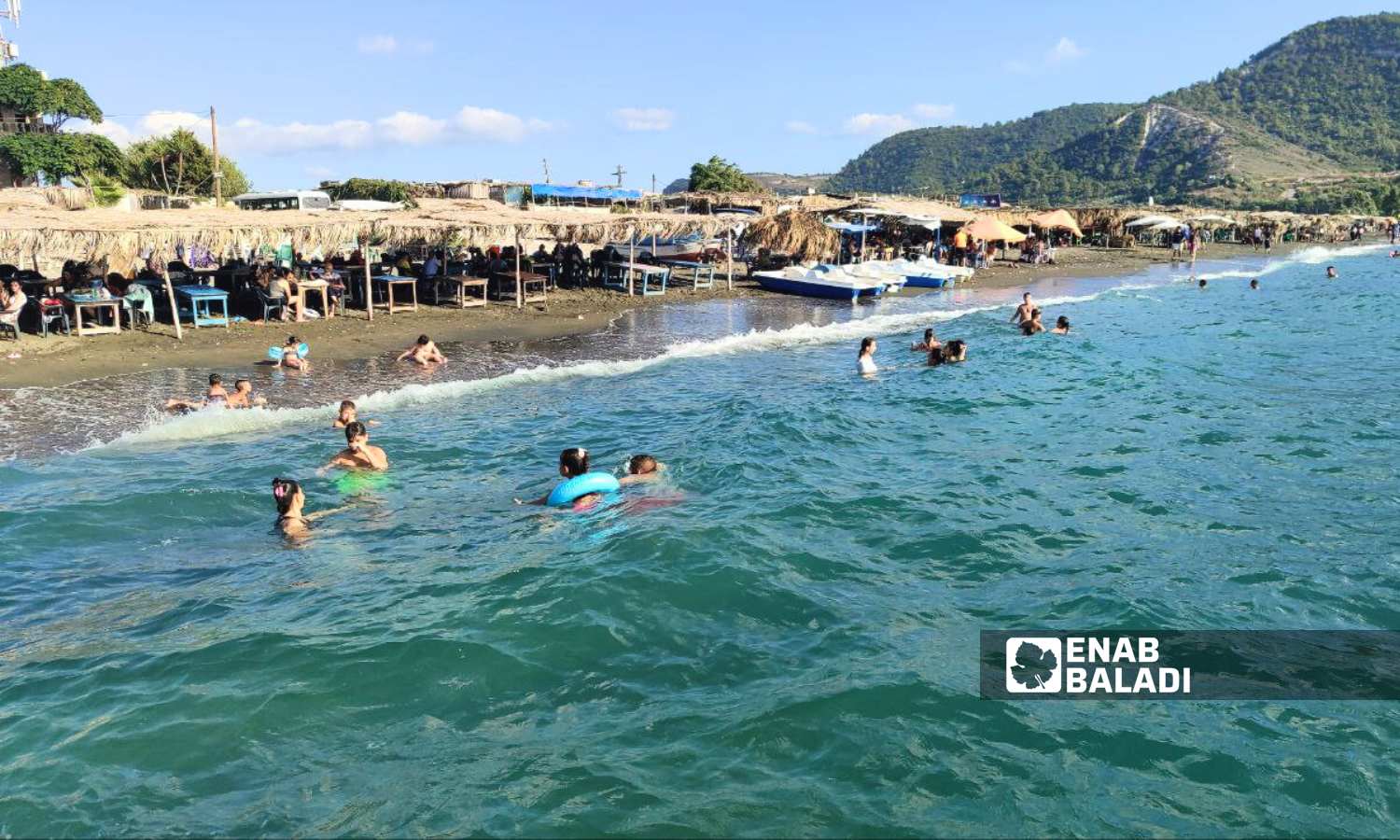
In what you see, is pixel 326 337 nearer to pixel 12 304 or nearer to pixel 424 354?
pixel 424 354

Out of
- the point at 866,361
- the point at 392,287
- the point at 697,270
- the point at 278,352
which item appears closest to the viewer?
the point at 278,352

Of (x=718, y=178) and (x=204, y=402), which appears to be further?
(x=718, y=178)

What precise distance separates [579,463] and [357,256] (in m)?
15.3

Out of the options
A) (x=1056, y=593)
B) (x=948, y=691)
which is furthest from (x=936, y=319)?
(x=948, y=691)

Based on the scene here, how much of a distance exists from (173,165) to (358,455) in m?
44.0

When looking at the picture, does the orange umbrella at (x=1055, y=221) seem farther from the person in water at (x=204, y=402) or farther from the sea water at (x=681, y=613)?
the person in water at (x=204, y=402)

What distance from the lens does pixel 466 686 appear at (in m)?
5.68

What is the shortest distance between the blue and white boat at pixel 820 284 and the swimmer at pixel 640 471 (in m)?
18.2

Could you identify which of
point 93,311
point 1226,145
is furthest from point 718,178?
point 1226,145

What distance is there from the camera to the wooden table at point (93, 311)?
15734 mm

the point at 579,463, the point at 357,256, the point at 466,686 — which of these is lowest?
the point at 466,686

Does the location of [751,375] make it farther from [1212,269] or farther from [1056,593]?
[1212,269]

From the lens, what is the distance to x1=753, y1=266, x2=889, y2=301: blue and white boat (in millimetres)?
26797

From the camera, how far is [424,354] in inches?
607
